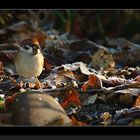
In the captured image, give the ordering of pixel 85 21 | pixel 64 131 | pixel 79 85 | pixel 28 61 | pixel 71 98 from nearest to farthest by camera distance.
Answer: pixel 64 131 < pixel 71 98 < pixel 79 85 < pixel 28 61 < pixel 85 21

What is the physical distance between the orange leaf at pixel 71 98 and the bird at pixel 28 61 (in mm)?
311

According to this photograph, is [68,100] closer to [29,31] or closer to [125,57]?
[125,57]

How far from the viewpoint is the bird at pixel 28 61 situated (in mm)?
2984

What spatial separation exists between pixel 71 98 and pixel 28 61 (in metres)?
0.45

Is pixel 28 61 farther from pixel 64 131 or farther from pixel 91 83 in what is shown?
pixel 64 131

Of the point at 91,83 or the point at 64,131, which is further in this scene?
the point at 91,83

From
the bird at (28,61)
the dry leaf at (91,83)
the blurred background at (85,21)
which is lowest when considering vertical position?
the dry leaf at (91,83)

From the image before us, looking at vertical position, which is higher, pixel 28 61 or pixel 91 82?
pixel 28 61

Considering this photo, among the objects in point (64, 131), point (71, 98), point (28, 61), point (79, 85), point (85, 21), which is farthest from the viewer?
point (85, 21)

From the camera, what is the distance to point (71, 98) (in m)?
2.67
